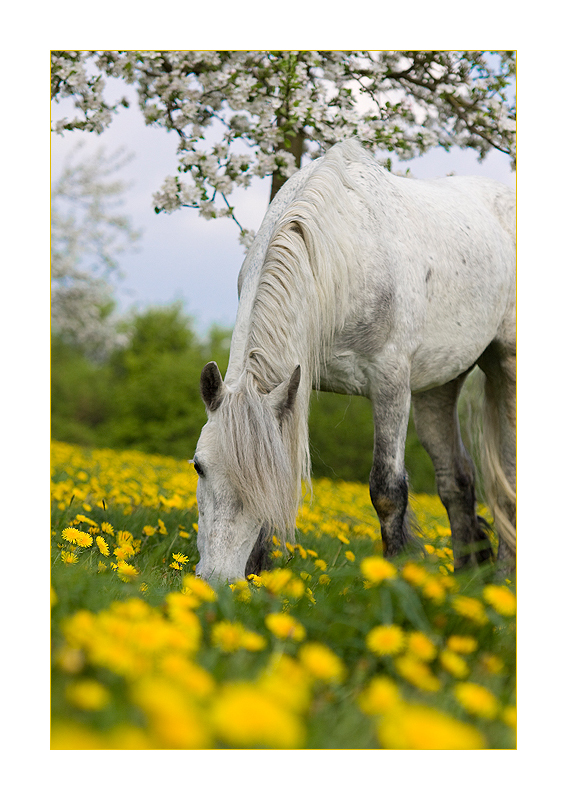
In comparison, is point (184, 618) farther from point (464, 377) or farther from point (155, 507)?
point (464, 377)

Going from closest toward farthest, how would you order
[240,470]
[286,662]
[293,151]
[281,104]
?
[286,662] < [240,470] < [281,104] < [293,151]

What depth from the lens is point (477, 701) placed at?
1388 mm

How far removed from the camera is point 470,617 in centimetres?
173

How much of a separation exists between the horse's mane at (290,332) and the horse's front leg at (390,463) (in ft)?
1.31

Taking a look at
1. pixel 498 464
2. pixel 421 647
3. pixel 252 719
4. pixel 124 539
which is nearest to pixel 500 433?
pixel 498 464

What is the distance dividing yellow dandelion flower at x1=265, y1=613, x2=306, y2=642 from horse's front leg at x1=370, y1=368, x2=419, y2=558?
1.58 metres

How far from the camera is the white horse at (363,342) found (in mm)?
2486

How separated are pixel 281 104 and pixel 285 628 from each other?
2.98 metres

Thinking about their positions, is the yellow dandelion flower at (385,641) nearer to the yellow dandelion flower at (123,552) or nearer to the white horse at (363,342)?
the white horse at (363,342)

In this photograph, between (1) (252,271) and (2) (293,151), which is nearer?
(1) (252,271)

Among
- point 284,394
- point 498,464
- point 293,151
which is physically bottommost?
point 498,464

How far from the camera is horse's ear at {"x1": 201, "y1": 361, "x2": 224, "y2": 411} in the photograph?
2525mm

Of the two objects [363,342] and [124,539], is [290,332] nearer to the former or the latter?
[363,342]

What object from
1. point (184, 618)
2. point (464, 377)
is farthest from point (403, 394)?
point (184, 618)
